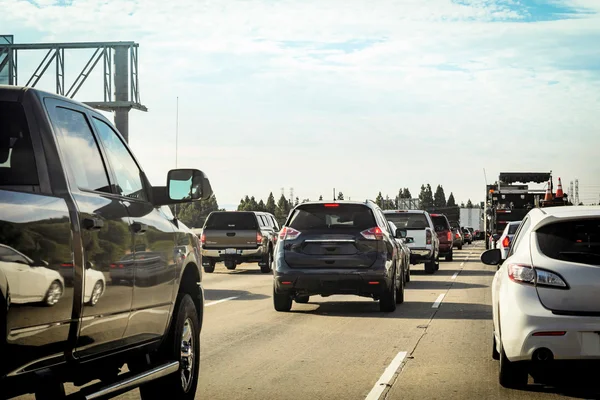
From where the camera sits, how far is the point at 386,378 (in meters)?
9.18

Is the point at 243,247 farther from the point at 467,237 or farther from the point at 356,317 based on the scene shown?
the point at 467,237

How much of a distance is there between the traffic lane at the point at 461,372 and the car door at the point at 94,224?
323 cm

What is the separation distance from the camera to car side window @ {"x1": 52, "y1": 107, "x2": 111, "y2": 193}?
5.37 metres

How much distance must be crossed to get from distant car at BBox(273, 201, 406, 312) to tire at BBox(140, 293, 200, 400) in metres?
7.97

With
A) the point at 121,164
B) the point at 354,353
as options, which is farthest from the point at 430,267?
the point at 121,164

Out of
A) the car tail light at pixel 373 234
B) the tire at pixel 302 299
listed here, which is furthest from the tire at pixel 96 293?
the tire at pixel 302 299

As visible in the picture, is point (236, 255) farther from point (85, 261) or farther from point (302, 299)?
point (85, 261)

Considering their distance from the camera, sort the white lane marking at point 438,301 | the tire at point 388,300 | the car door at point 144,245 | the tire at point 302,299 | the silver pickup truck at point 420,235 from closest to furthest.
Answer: the car door at point 144,245 → the tire at point 388,300 → the white lane marking at point 438,301 → the tire at point 302,299 → the silver pickup truck at point 420,235

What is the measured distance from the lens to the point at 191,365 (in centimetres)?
739

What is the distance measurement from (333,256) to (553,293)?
26.5 feet

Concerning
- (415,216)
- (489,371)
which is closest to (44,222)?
(489,371)

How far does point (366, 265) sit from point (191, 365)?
8.47m

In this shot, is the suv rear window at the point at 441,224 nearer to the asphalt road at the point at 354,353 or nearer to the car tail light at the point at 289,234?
the asphalt road at the point at 354,353

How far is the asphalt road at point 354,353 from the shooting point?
8.51m
